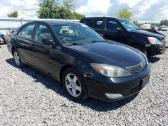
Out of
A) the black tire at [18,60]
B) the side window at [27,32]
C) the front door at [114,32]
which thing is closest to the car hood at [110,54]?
the side window at [27,32]

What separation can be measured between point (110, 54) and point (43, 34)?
6.10 ft

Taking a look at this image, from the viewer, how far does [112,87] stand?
3891 millimetres

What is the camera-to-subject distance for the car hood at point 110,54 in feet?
13.6

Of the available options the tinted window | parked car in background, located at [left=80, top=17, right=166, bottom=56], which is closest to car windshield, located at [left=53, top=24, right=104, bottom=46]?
parked car in background, located at [left=80, top=17, right=166, bottom=56]

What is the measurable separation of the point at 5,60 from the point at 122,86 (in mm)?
5438

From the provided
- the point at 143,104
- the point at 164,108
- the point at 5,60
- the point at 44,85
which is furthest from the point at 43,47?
the point at 5,60

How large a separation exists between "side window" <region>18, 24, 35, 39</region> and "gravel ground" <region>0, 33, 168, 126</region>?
121 cm

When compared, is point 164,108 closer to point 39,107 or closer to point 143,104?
point 143,104

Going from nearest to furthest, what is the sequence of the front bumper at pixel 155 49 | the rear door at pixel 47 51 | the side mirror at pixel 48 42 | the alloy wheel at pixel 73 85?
the alloy wheel at pixel 73 85
the rear door at pixel 47 51
the side mirror at pixel 48 42
the front bumper at pixel 155 49

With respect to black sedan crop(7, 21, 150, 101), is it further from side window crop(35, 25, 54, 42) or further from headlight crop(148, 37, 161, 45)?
headlight crop(148, 37, 161, 45)

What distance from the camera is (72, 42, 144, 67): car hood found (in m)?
4.16

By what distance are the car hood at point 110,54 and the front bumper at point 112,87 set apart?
31cm

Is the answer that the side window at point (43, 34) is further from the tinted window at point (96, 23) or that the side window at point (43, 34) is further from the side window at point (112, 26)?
the tinted window at point (96, 23)

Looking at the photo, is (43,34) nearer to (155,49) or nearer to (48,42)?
(48,42)
